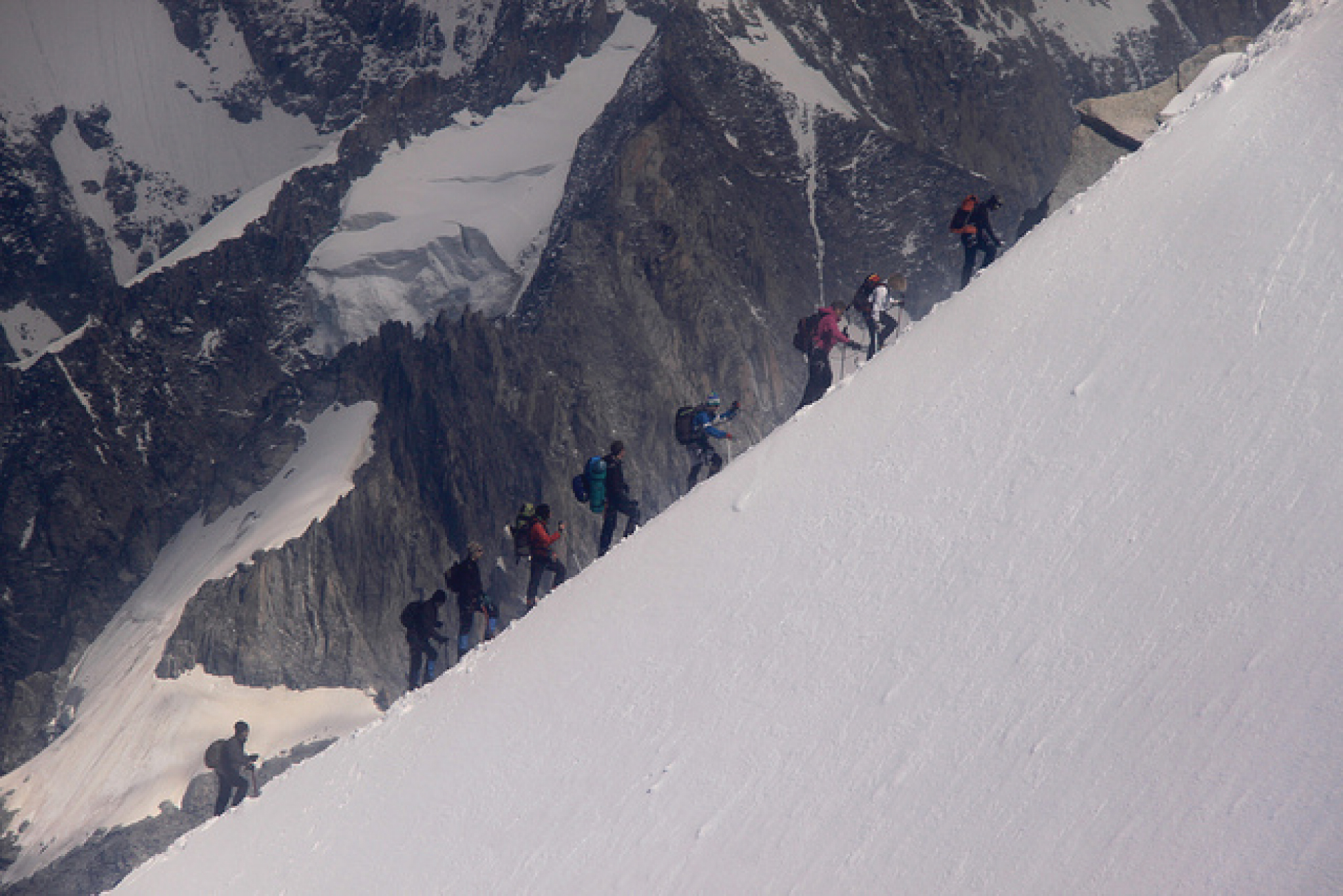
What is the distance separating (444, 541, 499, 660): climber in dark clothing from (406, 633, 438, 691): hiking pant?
0.47 meters

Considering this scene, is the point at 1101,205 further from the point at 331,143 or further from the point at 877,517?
the point at 331,143

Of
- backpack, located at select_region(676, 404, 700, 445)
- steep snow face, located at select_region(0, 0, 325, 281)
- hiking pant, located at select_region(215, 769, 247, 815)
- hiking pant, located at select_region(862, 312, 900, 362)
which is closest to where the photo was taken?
backpack, located at select_region(676, 404, 700, 445)

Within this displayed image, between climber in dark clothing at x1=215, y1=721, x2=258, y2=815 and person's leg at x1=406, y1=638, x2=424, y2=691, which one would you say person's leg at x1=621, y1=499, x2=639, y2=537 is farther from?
climber in dark clothing at x1=215, y1=721, x2=258, y2=815

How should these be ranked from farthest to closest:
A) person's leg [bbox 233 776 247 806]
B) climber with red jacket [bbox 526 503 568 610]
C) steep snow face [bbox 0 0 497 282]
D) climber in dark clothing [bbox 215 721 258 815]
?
steep snow face [bbox 0 0 497 282] < person's leg [bbox 233 776 247 806] < climber in dark clothing [bbox 215 721 258 815] < climber with red jacket [bbox 526 503 568 610]

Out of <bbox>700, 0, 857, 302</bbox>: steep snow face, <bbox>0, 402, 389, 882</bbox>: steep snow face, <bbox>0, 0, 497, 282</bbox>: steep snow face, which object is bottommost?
<bbox>0, 402, 389, 882</bbox>: steep snow face

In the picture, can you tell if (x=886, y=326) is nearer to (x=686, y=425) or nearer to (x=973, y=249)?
(x=973, y=249)

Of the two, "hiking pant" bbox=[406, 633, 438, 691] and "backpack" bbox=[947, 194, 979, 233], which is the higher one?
"backpack" bbox=[947, 194, 979, 233]

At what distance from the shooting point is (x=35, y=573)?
3979 inches

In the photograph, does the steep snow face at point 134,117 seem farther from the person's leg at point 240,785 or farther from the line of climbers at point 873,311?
the line of climbers at point 873,311

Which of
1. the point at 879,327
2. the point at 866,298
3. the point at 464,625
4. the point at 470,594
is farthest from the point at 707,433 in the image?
the point at 464,625

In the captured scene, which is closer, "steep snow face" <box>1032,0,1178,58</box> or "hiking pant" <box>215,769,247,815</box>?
"hiking pant" <box>215,769,247,815</box>

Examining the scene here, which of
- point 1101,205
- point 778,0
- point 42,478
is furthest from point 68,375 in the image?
point 1101,205

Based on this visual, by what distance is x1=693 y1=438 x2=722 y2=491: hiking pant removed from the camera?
1783 cm

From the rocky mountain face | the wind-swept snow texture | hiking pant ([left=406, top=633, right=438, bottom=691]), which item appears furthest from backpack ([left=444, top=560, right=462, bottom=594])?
the rocky mountain face
